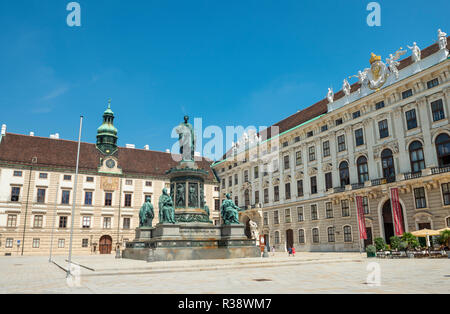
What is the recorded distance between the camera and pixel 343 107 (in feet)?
135

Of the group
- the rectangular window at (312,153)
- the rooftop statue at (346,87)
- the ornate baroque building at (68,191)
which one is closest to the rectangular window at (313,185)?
the rectangular window at (312,153)

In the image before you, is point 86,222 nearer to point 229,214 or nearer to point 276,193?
point 276,193

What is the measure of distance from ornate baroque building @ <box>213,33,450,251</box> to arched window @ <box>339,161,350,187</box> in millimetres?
23

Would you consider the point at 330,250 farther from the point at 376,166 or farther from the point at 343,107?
the point at 343,107

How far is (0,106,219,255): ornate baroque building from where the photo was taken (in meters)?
50.1

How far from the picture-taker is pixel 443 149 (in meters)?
31.5

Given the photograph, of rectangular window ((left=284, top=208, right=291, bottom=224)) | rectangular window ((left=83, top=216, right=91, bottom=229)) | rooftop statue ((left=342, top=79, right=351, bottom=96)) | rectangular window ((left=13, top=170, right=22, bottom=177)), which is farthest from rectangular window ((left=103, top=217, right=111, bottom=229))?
rooftop statue ((left=342, top=79, right=351, bottom=96))

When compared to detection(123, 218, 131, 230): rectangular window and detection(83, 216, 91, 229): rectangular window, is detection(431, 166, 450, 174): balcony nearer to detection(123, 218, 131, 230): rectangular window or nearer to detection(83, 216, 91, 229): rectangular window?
detection(123, 218, 131, 230): rectangular window

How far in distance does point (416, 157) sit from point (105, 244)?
44.9 meters

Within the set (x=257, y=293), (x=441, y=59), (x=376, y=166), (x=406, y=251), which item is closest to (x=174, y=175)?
(x=257, y=293)

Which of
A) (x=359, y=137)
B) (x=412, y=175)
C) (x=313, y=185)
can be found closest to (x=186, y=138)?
(x=412, y=175)

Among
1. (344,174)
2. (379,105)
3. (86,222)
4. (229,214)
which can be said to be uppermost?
(379,105)

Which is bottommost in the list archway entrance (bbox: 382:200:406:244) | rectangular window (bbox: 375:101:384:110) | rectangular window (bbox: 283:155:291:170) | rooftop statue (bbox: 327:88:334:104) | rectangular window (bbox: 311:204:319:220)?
archway entrance (bbox: 382:200:406:244)
